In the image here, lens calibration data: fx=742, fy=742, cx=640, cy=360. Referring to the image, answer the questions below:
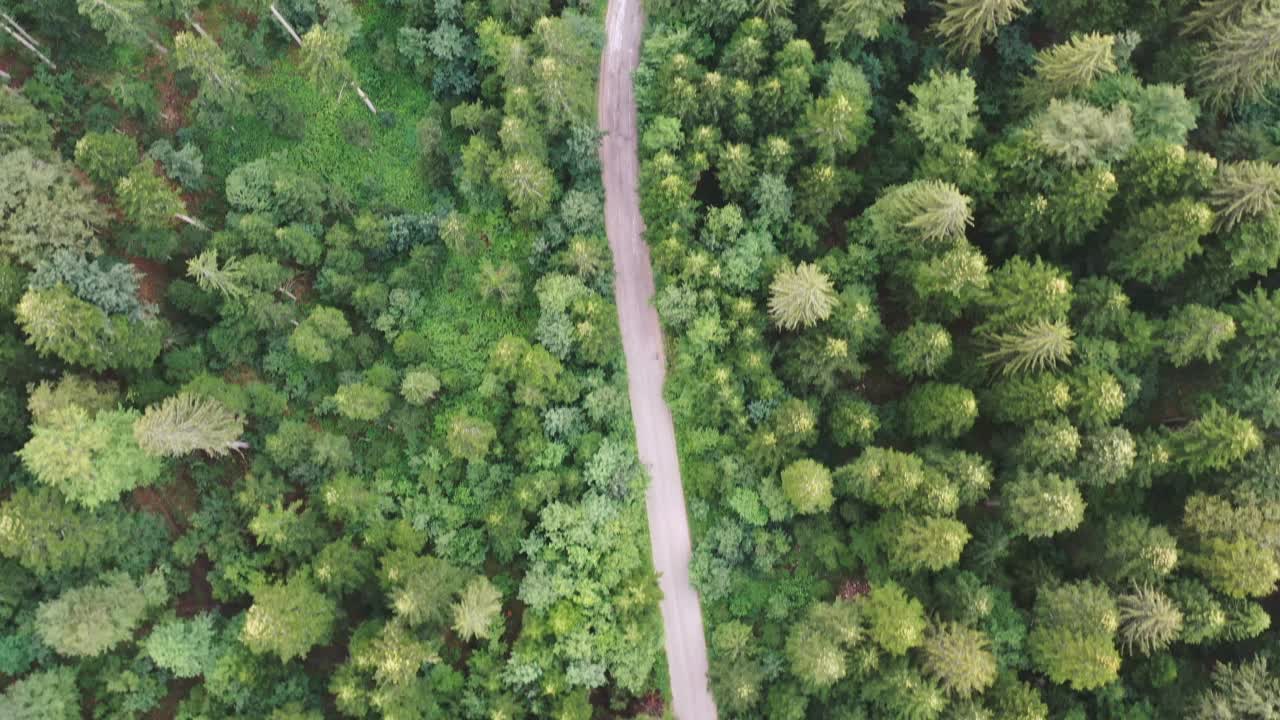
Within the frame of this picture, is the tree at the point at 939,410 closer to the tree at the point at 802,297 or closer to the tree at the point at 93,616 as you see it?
the tree at the point at 802,297

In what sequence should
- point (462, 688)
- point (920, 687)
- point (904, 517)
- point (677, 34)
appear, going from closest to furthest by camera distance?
point (920, 687), point (904, 517), point (462, 688), point (677, 34)

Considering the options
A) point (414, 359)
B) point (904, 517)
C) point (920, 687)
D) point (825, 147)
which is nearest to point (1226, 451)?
point (904, 517)

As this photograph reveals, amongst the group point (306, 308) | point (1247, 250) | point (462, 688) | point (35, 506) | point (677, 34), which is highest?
point (677, 34)

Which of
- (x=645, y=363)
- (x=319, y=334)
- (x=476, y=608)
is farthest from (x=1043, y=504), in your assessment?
(x=319, y=334)

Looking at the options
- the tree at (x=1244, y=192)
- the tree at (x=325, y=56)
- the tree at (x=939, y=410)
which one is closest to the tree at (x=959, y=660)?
the tree at (x=939, y=410)

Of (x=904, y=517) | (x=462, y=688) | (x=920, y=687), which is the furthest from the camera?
(x=462, y=688)

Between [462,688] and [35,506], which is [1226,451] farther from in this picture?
[35,506]

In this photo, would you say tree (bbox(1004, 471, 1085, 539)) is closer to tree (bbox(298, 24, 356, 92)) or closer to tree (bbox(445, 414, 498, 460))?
tree (bbox(445, 414, 498, 460))
